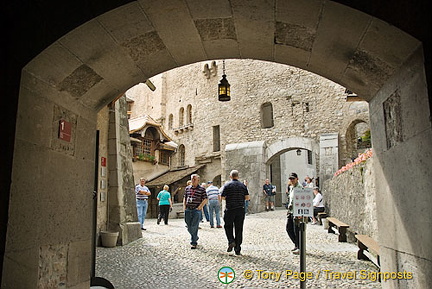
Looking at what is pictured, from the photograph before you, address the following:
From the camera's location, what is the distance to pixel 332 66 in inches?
114

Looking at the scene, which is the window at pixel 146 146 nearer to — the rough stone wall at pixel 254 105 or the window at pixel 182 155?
the rough stone wall at pixel 254 105

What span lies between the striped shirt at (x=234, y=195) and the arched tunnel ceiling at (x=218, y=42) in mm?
2933

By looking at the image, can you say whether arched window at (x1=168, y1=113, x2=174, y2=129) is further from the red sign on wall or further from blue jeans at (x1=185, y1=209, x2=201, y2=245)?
the red sign on wall

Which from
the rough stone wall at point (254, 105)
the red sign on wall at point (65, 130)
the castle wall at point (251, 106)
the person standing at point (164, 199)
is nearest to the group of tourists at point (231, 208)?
the red sign on wall at point (65, 130)

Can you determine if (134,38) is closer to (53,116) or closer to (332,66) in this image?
(53,116)

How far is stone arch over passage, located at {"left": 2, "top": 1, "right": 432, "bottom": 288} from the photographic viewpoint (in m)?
2.13

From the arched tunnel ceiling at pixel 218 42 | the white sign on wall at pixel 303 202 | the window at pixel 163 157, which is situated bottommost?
the white sign on wall at pixel 303 202

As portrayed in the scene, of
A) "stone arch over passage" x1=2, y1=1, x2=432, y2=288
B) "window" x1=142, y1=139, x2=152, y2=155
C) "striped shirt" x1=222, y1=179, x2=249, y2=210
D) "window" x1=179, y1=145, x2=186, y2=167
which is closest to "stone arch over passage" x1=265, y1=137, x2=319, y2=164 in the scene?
"window" x1=142, y1=139, x2=152, y2=155

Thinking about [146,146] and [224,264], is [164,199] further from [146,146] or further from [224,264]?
[146,146]

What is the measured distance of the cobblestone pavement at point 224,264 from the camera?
12.2 feet

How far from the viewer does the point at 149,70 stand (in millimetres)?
3201

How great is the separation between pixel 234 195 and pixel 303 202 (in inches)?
80.6

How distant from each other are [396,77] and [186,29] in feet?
5.37

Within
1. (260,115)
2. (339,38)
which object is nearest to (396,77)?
(339,38)
